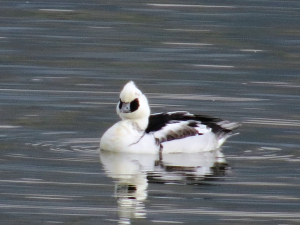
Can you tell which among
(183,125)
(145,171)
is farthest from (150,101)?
(145,171)

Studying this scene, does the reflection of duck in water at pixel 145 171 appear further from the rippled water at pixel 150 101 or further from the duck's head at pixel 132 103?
the duck's head at pixel 132 103

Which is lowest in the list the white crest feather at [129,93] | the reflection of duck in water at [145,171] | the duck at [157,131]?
the reflection of duck in water at [145,171]

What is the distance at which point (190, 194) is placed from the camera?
A: 1122 cm

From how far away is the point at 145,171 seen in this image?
1248 centimetres

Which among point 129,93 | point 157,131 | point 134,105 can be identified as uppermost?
point 129,93

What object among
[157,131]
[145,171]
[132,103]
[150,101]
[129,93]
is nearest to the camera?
[145,171]

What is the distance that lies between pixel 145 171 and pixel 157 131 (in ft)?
4.69

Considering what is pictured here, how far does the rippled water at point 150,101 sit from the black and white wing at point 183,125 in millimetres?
289

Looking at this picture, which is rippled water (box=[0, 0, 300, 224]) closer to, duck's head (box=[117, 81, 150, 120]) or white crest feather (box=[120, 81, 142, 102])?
duck's head (box=[117, 81, 150, 120])

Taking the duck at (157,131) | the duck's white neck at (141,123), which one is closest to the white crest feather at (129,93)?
the duck at (157,131)

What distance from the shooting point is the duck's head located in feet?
44.6

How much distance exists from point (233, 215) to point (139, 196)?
1201mm

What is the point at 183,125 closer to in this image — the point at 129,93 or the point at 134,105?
the point at 134,105

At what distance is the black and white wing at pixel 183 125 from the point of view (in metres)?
13.8
